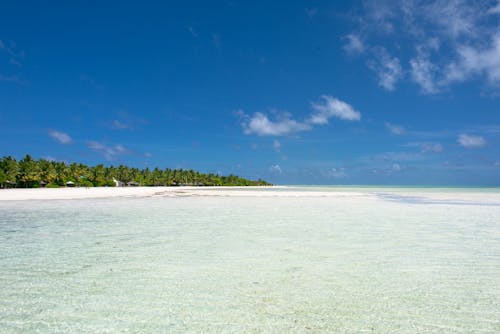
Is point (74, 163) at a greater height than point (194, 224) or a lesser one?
greater

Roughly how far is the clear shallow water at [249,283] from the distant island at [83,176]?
7377 centimetres

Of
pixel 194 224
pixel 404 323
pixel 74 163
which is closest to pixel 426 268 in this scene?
pixel 404 323

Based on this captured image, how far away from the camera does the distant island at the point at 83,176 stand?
71.8m

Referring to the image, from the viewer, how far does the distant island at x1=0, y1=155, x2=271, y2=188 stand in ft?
236

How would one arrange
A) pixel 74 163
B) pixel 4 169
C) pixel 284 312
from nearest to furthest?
pixel 284 312, pixel 4 169, pixel 74 163

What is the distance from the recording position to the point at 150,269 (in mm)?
6336

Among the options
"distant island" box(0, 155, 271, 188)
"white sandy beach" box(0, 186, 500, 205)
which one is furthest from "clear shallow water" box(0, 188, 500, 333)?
"distant island" box(0, 155, 271, 188)

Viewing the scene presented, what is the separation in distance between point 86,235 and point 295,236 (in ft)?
20.4

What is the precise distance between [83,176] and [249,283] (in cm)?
9192

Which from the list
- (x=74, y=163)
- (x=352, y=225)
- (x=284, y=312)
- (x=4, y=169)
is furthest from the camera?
(x=74, y=163)

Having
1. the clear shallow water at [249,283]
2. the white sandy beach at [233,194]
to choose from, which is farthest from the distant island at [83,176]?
the clear shallow water at [249,283]

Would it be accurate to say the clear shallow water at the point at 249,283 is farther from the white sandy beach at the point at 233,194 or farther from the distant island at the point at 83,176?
the distant island at the point at 83,176

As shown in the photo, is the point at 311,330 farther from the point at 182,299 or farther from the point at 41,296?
the point at 41,296

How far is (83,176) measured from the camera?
87188mm
